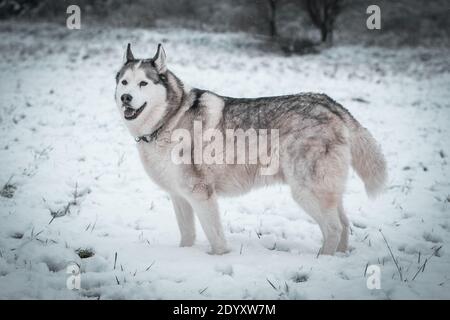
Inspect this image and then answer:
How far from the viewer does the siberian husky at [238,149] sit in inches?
143

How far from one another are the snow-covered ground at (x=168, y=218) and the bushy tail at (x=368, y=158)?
2.48 ft

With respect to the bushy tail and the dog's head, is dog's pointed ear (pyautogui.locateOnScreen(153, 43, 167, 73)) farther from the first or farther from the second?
the bushy tail

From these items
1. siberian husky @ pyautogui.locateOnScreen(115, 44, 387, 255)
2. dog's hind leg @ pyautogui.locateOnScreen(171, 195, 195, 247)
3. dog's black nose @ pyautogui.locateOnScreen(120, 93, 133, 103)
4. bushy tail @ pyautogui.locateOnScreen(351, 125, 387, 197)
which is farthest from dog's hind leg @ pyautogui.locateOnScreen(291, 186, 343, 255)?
dog's black nose @ pyautogui.locateOnScreen(120, 93, 133, 103)

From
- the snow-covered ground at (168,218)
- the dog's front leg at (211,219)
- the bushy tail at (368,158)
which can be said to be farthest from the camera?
the bushy tail at (368,158)

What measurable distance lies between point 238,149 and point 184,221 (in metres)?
1.08

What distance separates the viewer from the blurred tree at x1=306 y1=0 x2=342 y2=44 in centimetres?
2606

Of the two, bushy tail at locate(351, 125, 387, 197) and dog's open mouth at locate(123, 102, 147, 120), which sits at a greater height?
dog's open mouth at locate(123, 102, 147, 120)

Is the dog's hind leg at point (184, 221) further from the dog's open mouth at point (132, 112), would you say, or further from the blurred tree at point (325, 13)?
the blurred tree at point (325, 13)

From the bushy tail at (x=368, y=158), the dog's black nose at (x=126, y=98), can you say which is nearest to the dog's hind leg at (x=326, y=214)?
the bushy tail at (x=368, y=158)

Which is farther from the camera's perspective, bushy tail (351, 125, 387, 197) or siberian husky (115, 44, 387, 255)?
bushy tail (351, 125, 387, 197)

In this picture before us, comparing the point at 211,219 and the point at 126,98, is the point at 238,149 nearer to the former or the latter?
the point at 211,219

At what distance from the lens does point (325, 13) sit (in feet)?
86.9

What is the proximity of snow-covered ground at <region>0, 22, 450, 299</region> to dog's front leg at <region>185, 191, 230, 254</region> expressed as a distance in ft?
0.60
